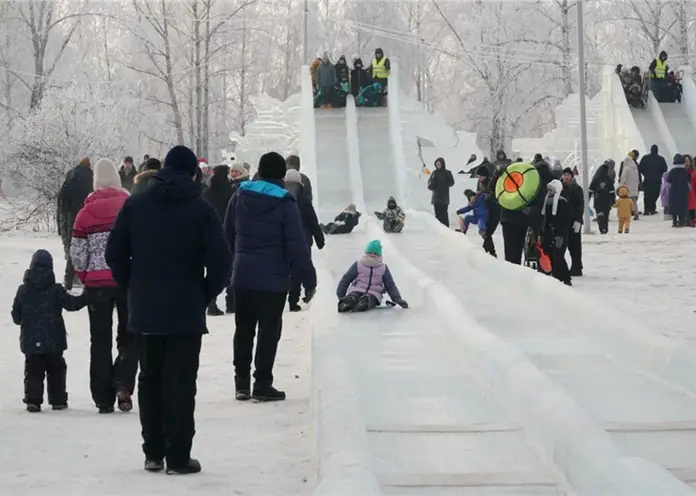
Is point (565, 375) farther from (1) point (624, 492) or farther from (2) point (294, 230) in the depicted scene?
(1) point (624, 492)

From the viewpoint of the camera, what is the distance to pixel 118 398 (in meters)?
9.56

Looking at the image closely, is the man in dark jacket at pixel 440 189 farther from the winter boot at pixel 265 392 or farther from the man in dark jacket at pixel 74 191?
the winter boot at pixel 265 392

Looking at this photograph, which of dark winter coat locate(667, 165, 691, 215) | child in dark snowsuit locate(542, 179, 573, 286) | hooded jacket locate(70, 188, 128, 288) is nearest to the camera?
hooded jacket locate(70, 188, 128, 288)

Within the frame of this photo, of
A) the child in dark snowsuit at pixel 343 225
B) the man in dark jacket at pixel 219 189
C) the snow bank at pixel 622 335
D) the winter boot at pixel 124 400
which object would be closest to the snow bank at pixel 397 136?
the child in dark snowsuit at pixel 343 225

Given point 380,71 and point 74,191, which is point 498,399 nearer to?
point 74,191

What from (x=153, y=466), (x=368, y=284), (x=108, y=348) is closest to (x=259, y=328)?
(x=108, y=348)

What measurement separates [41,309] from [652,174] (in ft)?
74.2

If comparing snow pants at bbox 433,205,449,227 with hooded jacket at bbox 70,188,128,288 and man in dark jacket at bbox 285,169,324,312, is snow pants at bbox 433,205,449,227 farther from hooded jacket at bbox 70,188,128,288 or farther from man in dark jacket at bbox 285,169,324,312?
hooded jacket at bbox 70,188,128,288

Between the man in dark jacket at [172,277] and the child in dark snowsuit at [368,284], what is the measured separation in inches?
233

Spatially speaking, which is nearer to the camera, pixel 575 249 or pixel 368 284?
pixel 368 284

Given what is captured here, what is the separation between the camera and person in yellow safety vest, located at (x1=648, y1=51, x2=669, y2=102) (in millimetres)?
38156

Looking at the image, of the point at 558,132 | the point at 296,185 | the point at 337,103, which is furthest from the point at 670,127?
the point at 296,185

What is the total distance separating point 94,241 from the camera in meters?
9.40

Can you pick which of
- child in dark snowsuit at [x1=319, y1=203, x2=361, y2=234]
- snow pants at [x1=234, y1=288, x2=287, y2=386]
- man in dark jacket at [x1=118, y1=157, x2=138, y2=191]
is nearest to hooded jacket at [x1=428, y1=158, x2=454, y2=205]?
child in dark snowsuit at [x1=319, y1=203, x2=361, y2=234]
